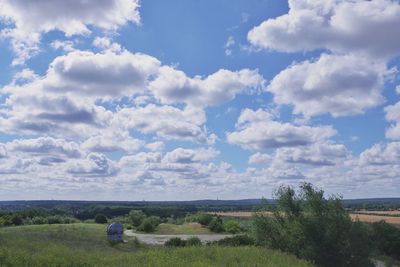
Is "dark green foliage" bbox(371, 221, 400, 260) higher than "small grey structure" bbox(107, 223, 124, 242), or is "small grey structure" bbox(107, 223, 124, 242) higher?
"small grey structure" bbox(107, 223, 124, 242)

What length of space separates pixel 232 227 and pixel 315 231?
41806 millimetres

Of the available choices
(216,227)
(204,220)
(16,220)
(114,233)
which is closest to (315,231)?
(114,233)

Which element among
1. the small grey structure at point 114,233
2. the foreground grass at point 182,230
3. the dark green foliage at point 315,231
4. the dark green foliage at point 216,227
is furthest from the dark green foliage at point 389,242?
the small grey structure at point 114,233

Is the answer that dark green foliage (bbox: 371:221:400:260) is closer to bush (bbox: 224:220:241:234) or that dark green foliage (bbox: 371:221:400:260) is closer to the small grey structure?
bush (bbox: 224:220:241:234)

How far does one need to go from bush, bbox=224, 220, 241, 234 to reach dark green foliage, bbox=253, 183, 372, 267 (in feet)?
117

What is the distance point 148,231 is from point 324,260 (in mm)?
43151

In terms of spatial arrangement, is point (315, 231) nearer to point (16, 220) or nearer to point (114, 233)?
point (114, 233)

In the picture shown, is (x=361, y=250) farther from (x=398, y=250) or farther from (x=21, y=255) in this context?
(x=398, y=250)

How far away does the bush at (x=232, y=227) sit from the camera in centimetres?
7969

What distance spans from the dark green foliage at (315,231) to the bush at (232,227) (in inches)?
1406

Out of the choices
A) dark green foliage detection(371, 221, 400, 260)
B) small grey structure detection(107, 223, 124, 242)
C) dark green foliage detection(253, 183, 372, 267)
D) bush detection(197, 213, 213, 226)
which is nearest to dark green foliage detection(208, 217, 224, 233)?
bush detection(197, 213, 213, 226)

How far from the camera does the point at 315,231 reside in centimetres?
3991

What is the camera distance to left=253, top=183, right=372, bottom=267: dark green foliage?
38875 mm

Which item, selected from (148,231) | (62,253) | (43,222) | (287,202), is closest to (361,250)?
(287,202)
